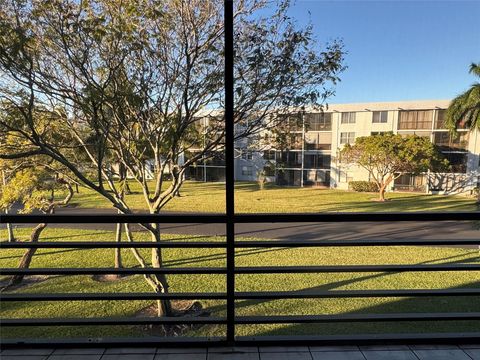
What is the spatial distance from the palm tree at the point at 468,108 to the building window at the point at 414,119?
12581mm

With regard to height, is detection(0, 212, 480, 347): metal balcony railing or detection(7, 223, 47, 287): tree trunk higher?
detection(0, 212, 480, 347): metal balcony railing

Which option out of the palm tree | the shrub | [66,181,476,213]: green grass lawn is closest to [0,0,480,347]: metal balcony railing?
the palm tree

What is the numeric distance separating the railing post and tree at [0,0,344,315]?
143 inches

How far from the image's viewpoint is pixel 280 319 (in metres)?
1.85

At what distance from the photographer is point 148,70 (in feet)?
17.6

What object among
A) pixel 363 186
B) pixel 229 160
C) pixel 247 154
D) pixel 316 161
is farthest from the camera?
pixel 316 161

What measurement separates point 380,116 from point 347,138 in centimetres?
268

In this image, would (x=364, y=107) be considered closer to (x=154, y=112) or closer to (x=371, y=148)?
(x=371, y=148)

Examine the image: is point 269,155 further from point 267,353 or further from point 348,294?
point 267,353

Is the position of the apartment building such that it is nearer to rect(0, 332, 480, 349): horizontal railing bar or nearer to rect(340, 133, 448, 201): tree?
rect(340, 133, 448, 201): tree

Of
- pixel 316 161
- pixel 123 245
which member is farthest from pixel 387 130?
pixel 123 245

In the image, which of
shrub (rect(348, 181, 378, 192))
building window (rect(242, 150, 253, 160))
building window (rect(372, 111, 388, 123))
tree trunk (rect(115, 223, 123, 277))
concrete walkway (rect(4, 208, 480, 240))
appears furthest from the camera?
shrub (rect(348, 181, 378, 192))

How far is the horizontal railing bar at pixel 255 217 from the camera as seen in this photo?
1723mm

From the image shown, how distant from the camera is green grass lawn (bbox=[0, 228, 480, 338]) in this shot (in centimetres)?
622
